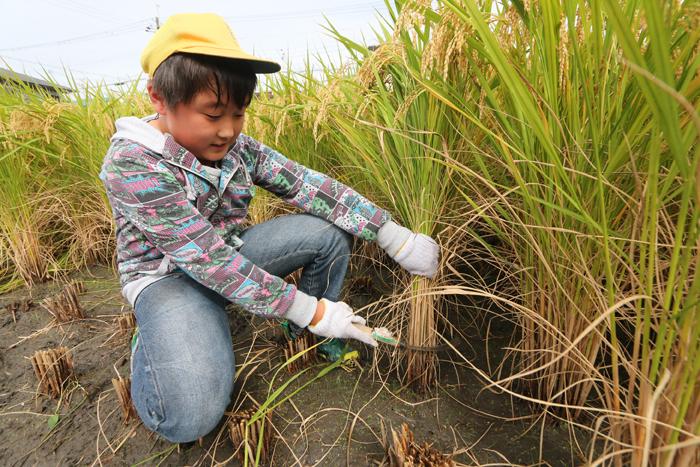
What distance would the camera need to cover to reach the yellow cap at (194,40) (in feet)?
3.35

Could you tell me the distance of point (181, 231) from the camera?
3.73 ft

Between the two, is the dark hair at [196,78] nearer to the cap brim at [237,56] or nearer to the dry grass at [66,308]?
the cap brim at [237,56]

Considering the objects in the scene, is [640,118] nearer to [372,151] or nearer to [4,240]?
[372,151]

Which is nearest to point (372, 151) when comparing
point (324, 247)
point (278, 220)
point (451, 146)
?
point (451, 146)

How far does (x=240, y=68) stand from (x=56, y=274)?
209 centimetres

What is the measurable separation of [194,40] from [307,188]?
26.0 inches

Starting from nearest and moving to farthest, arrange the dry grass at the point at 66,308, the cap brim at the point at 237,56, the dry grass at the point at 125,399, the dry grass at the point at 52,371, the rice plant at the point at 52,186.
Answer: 1. the cap brim at the point at 237,56
2. the dry grass at the point at 125,399
3. the dry grass at the point at 52,371
4. the dry grass at the point at 66,308
5. the rice plant at the point at 52,186

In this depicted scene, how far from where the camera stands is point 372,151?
1.25 metres

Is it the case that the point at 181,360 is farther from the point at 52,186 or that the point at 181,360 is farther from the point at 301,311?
the point at 52,186

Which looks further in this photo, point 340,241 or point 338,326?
point 340,241

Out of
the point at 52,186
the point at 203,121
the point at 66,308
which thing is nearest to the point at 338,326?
the point at 203,121

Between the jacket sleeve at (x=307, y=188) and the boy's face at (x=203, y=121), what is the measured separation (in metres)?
0.31

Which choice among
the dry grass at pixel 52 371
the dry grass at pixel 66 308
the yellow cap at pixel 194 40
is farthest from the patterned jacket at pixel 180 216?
the dry grass at pixel 66 308

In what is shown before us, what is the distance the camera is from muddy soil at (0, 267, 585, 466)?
1.05 m
